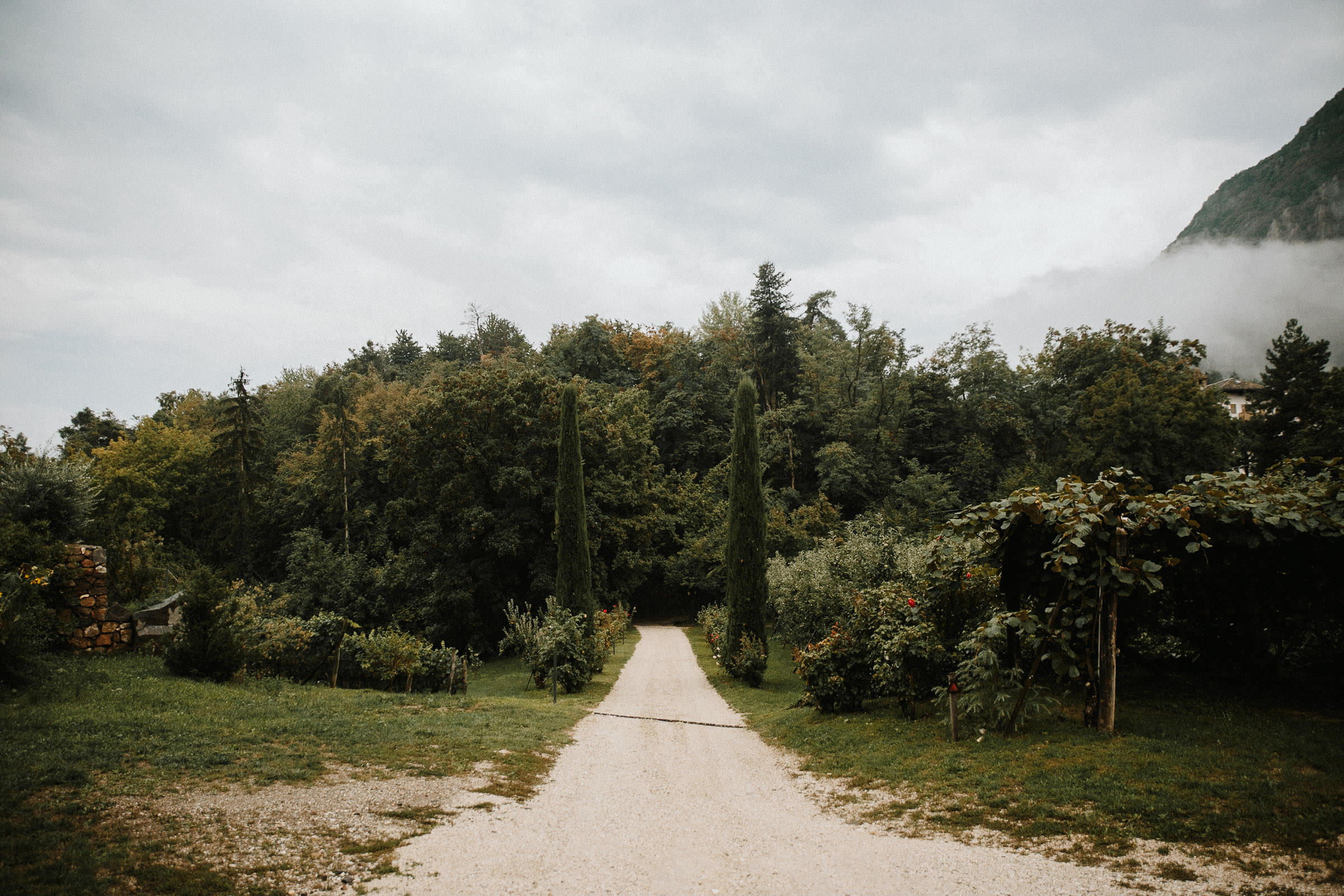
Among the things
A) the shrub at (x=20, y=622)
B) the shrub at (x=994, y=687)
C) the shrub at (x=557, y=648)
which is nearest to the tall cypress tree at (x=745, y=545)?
the shrub at (x=557, y=648)

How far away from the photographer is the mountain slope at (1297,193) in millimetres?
49781

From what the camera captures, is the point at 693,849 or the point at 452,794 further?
the point at 452,794

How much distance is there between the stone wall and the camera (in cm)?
1011

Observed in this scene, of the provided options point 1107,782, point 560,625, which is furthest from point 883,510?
point 1107,782

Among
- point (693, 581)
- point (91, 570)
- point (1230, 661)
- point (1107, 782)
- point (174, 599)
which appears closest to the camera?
point (1107, 782)

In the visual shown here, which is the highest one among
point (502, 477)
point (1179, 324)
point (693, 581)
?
point (1179, 324)

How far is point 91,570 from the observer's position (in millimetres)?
10281

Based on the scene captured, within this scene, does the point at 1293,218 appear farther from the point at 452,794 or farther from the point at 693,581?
the point at 452,794

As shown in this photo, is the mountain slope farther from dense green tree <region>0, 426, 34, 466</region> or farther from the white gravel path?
dense green tree <region>0, 426, 34, 466</region>

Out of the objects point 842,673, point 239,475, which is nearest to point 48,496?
point 842,673

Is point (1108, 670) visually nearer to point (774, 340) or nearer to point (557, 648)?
point (557, 648)

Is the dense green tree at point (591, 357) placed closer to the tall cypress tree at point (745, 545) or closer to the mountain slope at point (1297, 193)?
the tall cypress tree at point (745, 545)

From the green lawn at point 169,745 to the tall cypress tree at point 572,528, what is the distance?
226 inches

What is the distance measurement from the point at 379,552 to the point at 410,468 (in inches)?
299
